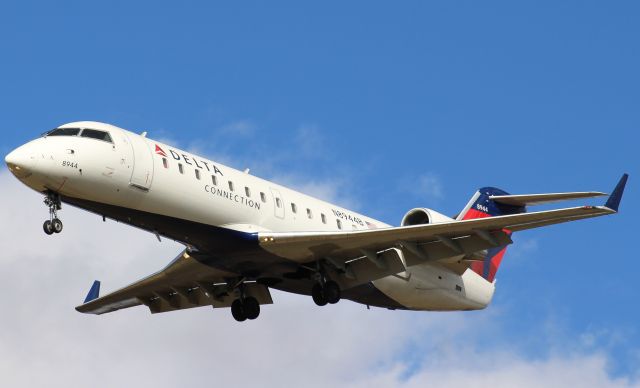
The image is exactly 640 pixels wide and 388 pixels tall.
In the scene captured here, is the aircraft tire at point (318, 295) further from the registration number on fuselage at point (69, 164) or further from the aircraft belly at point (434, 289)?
the registration number on fuselage at point (69, 164)

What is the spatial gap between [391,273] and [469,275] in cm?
426

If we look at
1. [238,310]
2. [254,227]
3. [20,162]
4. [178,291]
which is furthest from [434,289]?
[20,162]

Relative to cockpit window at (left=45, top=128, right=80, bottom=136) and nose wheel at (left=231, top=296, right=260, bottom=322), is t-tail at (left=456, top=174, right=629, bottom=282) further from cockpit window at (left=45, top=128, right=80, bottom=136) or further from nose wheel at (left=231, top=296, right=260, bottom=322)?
cockpit window at (left=45, top=128, right=80, bottom=136)

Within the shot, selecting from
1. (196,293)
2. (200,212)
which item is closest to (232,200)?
(200,212)

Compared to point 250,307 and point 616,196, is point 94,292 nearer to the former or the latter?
point 250,307

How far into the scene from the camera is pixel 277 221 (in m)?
27.6

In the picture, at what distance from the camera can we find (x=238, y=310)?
29.9 meters

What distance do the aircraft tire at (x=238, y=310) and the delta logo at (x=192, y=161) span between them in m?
4.28

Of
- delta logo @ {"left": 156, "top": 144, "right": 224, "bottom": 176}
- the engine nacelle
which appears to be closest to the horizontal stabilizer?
the engine nacelle

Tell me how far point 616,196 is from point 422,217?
5653mm

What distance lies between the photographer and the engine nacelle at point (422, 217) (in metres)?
28.9

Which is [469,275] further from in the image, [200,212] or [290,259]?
[200,212]

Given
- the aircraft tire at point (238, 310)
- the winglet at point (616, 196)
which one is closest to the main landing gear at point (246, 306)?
the aircraft tire at point (238, 310)

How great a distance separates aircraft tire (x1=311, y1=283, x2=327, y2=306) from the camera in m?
28.0
